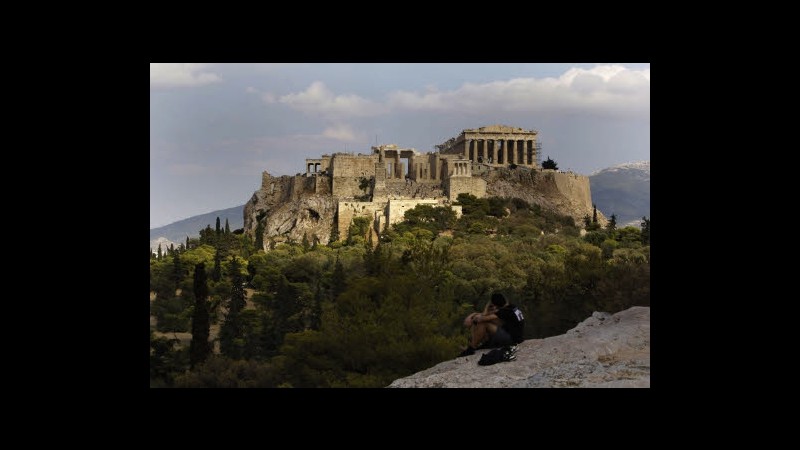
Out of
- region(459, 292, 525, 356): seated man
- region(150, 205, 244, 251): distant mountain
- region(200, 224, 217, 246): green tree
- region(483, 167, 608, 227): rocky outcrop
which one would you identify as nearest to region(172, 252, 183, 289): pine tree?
region(200, 224, 217, 246): green tree

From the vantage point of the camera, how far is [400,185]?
121 ft

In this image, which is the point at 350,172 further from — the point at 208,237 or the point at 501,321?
the point at 501,321

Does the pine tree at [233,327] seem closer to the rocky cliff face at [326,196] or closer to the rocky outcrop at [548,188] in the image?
the rocky cliff face at [326,196]

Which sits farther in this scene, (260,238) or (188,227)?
(188,227)

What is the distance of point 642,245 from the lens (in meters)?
27.2

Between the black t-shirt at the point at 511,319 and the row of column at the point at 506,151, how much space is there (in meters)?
32.6

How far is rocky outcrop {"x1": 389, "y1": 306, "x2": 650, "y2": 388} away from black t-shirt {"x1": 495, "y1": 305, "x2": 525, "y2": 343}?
25 centimetres

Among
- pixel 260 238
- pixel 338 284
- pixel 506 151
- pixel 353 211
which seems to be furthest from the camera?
pixel 506 151

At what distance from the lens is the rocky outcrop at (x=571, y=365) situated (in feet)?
29.2

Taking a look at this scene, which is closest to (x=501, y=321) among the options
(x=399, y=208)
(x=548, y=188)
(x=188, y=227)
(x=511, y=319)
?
(x=511, y=319)

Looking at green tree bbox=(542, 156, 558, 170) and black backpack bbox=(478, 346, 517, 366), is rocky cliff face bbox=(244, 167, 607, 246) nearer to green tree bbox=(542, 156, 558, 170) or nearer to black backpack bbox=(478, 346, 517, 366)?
green tree bbox=(542, 156, 558, 170)

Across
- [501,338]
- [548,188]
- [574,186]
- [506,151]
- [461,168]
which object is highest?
[506,151]

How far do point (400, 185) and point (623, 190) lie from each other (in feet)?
93.2
